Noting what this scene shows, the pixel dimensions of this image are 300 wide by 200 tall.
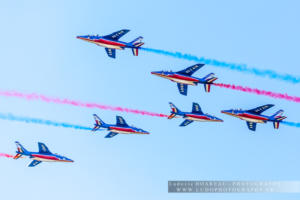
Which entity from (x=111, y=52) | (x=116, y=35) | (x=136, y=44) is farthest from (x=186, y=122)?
(x=116, y=35)

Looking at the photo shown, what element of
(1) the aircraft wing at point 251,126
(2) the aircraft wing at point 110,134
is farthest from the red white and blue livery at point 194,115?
(2) the aircraft wing at point 110,134

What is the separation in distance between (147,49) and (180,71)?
722 centimetres

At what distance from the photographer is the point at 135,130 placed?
331 feet

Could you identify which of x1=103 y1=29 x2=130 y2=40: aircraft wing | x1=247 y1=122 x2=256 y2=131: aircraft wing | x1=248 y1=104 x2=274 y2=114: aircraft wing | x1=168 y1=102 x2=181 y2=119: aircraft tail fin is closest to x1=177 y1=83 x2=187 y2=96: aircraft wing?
x1=168 y1=102 x2=181 y2=119: aircraft tail fin

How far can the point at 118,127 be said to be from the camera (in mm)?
100625

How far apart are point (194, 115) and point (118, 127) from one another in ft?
45.2

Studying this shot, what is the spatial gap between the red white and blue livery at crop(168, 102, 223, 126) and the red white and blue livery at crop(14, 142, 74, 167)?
2047cm

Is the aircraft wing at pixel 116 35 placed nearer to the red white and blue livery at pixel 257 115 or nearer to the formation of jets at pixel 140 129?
the formation of jets at pixel 140 129

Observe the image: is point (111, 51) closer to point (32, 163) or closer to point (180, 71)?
point (180, 71)

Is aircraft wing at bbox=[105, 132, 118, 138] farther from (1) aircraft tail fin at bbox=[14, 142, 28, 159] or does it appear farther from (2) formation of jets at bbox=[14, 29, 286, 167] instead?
(1) aircraft tail fin at bbox=[14, 142, 28, 159]

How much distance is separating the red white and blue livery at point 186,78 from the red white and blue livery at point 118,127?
10.4 metres

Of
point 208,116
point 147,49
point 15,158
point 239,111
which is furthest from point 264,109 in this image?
point 15,158

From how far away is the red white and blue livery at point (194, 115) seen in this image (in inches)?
4001

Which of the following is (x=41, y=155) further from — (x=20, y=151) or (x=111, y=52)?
(x=111, y=52)
